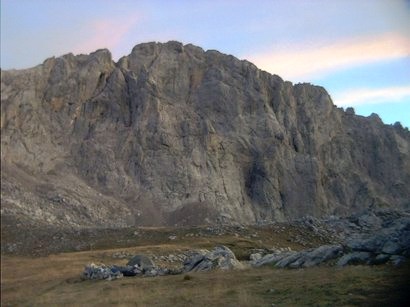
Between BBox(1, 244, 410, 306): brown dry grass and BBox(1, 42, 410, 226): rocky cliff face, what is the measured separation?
41681 millimetres

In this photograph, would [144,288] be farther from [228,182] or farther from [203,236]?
[228,182]

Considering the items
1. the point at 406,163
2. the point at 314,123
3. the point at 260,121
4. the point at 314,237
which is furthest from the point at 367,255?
the point at 406,163

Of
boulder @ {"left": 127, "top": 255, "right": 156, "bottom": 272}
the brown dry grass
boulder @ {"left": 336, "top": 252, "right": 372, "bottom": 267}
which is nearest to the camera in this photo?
the brown dry grass

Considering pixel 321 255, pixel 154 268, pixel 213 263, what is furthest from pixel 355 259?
pixel 154 268

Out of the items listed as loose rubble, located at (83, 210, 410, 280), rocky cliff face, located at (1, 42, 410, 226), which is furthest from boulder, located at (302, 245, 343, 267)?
rocky cliff face, located at (1, 42, 410, 226)

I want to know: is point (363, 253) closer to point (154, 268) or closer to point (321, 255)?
point (321, 255)

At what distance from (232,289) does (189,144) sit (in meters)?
75.2

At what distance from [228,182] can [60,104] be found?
32.6 meters

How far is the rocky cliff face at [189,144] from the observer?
7850 centimetres

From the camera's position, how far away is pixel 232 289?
60.2ft

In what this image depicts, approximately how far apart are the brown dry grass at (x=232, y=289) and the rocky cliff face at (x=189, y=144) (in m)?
41.7

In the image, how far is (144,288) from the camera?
68.0 feet

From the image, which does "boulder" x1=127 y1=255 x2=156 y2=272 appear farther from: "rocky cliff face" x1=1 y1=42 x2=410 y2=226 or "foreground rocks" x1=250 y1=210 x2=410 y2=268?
"rocky cliff face" x1=1 y1=42 x2=410 y2=226

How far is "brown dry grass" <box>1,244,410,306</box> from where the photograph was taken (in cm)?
1373
